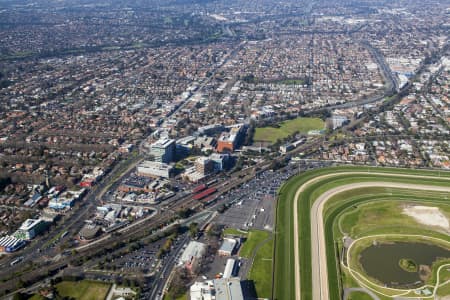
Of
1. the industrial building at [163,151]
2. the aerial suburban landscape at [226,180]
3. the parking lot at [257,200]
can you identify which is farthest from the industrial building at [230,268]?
the industrial building at [163,151]

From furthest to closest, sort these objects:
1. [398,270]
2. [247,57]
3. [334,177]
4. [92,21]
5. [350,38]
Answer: [92,21] → [350,38] → [247,57] → [334,177] → [398,270]

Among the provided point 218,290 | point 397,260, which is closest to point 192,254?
point 218,290

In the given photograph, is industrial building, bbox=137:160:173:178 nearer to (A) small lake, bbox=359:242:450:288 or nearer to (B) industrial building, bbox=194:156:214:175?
(B) industrial building, bbox=194:156:214:175

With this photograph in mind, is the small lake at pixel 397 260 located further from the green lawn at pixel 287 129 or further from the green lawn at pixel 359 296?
the green lawn at pixel 287 129

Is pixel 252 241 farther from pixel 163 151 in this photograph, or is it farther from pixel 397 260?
pixel 163 151

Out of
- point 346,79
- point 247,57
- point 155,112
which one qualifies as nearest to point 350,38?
point 247,57

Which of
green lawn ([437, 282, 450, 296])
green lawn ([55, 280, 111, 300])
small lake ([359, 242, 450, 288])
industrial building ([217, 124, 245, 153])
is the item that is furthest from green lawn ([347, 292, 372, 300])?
industrial building ([217, 124, 245, 153])

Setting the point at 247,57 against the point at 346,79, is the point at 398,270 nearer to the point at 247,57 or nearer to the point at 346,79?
the point at 346,79
